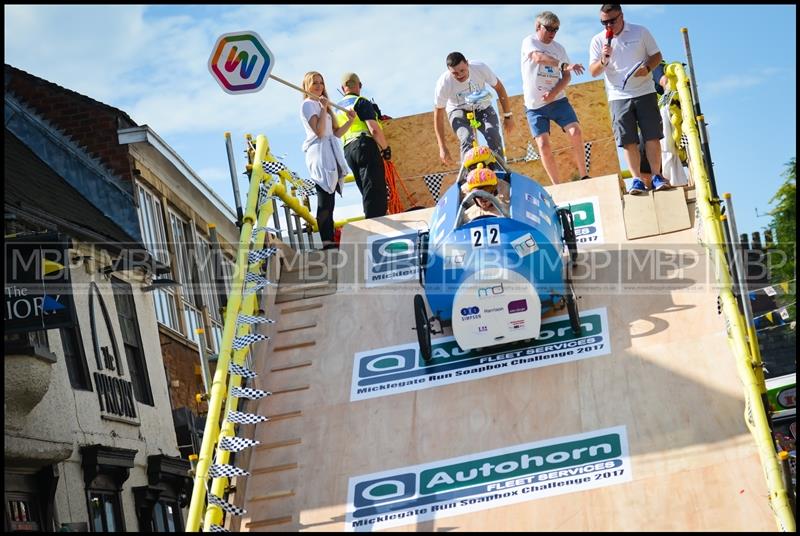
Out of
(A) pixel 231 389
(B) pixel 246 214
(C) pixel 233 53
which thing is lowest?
(A) pixel 231 389

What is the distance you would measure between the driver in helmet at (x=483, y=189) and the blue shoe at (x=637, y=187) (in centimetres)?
163

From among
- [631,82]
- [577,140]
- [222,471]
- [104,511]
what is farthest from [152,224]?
[222,471]

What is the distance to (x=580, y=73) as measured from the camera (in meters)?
13.6

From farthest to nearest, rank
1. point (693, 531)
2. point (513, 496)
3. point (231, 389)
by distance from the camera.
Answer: point (231, 389) → point (513, 496) → point (693, 531)

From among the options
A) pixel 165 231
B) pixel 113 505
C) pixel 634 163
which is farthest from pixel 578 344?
pixel 165 231

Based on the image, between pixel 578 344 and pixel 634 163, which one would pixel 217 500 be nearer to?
pixel 578 344

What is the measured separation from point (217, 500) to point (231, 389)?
1170 mm

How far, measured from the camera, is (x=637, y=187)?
12430 mm

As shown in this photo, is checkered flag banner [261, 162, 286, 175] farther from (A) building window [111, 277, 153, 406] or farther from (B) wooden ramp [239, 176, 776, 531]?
(A) building window [111, 277, 153, 406]

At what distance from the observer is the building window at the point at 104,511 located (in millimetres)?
15875

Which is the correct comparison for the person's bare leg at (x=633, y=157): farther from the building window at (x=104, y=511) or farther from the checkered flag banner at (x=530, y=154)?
the building window at (x=104, y=511)

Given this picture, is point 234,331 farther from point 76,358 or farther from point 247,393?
point 76,358

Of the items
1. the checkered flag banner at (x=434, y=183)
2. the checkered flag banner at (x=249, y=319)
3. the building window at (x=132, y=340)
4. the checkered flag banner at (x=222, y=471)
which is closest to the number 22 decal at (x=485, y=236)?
the checkered flag banner at (x=249, y=319)

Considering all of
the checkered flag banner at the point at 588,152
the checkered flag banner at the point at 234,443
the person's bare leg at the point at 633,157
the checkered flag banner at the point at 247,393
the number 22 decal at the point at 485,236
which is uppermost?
the checkered flag banner at the point at 588,152
